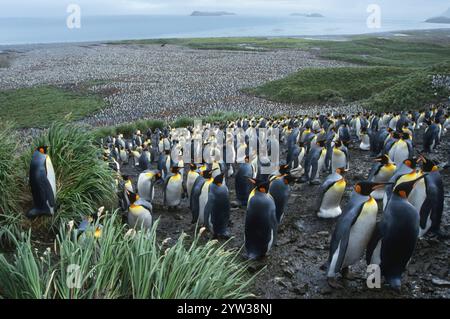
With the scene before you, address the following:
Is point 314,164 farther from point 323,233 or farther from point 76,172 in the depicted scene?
point 76,172

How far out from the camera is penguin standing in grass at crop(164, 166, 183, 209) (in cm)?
805

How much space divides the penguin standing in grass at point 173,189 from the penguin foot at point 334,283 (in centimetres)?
404

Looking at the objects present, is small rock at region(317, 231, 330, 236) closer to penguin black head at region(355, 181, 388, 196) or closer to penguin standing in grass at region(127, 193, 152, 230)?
penguin black head at region(355, 181, 388, 196)

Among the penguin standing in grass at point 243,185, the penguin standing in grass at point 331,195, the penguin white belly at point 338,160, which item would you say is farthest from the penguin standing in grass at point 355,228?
the penguin white belly at point 338,160

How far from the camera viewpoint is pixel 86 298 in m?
3.27

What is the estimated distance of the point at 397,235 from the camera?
14.1 feet

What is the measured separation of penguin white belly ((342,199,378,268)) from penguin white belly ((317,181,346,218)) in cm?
196

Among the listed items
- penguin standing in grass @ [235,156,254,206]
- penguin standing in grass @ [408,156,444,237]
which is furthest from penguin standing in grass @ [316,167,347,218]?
penguin standing in grass @ [235,156,254,206]

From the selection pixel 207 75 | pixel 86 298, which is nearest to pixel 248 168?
pixel 86 298

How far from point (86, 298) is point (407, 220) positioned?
321cm

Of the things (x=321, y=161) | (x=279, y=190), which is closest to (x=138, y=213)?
(x=279, y=190)

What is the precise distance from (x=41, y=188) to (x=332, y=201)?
445 cm

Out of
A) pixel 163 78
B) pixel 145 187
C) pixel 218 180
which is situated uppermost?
pixel 163 78

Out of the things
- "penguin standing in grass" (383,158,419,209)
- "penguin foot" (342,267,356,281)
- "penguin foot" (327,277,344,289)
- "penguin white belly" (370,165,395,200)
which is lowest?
"penguin foot" (327,277,344,289)
